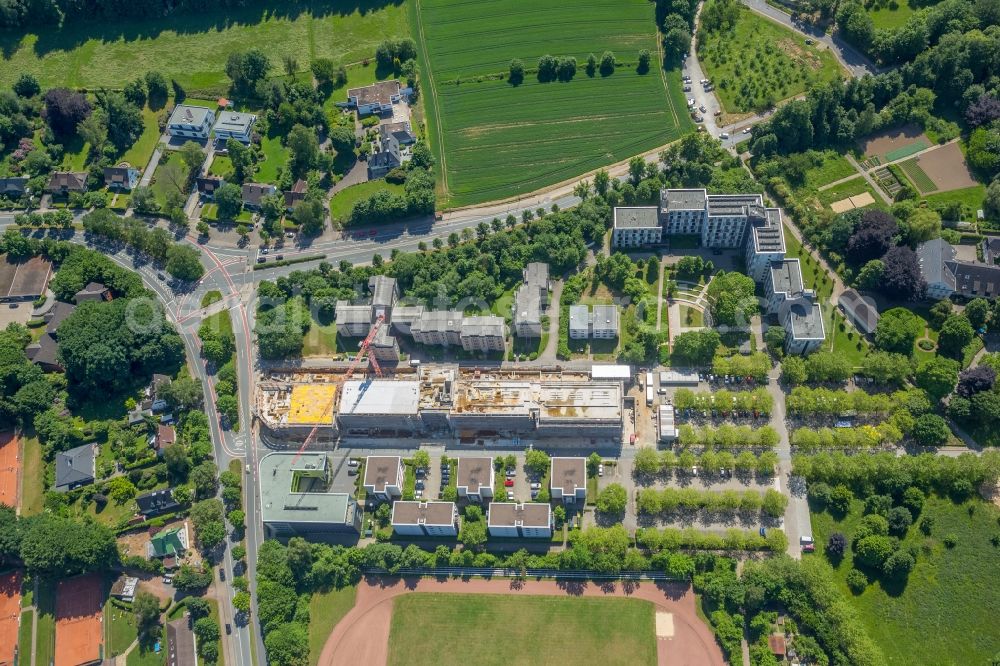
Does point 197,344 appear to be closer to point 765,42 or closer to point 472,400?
point 472,400

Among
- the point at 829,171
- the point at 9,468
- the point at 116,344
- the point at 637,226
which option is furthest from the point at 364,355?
the point at 829,171

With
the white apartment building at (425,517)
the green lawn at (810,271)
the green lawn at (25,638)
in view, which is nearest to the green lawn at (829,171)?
the green lawn at (810,271)

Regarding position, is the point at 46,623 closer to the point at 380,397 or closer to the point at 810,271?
the point at 380,397

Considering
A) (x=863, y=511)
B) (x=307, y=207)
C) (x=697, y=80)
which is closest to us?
(x=863, y=511)

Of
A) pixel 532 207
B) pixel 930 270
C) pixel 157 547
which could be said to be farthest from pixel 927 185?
pixel 157 547

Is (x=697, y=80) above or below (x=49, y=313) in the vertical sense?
above

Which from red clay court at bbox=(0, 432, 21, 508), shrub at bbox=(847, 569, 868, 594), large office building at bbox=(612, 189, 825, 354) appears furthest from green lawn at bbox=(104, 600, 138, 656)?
shrub at bbox=(847, 569, 868, 594)

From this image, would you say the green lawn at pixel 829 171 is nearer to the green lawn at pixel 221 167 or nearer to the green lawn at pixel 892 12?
the green lawn at pixel 892 12
